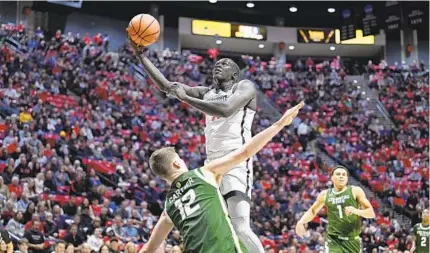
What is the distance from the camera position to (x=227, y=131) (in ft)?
20.1

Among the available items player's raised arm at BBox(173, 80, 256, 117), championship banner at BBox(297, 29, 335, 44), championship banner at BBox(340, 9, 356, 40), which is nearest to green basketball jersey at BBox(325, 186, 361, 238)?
player's raised arm at BBox(173, 80, 256, 117)

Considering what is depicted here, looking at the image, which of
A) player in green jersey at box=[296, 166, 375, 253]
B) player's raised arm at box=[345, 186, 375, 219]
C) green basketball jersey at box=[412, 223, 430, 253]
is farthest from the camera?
green basketball jersey at box=[412, 223, 430, 253]

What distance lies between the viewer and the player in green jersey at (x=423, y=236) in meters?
13.7

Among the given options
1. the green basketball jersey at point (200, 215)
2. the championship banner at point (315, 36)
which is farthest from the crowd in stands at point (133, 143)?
the green basketball jersey at point (200, 215)

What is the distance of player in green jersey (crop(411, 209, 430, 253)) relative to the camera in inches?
539

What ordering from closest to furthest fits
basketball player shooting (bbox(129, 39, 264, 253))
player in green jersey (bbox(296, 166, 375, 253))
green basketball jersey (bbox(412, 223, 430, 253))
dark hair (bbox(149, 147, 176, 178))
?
1. dark hair (bbox(149, 147, 176, 178))
2. basketball player shooting (bbox(129, 39, 264, 253))
3. player in green jersey (bbox(296, 166, 375, 253))
4. green basketball jersey (bbox(412, 223, 430, 253))

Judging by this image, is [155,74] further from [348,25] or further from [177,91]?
[348,25]

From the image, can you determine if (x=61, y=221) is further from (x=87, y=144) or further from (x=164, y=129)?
(x=164, y=129)

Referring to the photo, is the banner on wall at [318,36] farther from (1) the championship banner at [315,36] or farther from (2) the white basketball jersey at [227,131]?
(2) the white basketball jersey at [227,131]

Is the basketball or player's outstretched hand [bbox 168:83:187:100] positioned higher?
the basketball

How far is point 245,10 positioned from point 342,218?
30244 millimetres

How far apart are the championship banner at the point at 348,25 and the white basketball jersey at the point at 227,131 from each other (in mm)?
28945

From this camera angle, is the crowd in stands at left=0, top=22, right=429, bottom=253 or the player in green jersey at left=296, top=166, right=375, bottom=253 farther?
→ the crowd in stands at left=0, top=22, right=429, bottom=253

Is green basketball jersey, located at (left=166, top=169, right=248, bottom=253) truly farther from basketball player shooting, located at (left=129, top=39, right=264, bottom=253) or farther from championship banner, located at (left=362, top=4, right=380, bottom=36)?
championship banner, located at (left=362, top=4, right=380, bottom=36)
